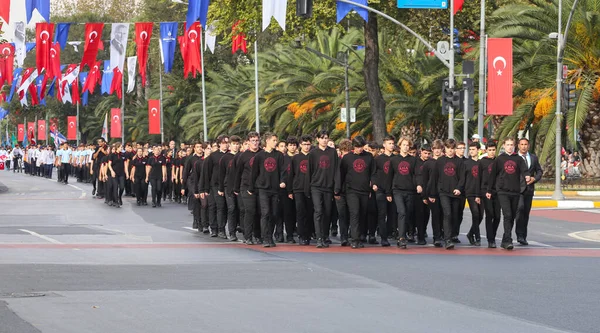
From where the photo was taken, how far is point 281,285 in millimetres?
13203

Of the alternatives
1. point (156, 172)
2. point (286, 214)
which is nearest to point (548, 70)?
point (156, 172)

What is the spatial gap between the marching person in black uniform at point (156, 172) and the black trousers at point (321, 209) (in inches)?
533

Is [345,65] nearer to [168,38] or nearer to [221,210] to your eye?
[168,38]

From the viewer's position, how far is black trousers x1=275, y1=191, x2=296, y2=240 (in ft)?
65.6

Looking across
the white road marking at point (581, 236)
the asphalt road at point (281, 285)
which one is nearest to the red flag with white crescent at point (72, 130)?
the asphalt road at point (281, 285)

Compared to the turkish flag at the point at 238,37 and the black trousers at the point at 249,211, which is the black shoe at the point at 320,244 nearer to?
the black trousers at the point at 249,211

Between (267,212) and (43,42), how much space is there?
3155 centimetres

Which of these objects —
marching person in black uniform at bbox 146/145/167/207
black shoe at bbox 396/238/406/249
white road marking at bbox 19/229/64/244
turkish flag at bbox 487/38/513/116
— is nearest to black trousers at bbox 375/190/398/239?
black shoe at bbox 396/238/406/249

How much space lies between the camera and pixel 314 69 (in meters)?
53.1

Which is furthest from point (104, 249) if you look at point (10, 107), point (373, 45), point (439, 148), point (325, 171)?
point (10, 107)

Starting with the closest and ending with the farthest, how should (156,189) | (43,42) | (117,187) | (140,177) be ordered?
(117,187) < (156,189) < (140,177) < (43,42)

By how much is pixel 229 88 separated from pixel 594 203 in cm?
3800

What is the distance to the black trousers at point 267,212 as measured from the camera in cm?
1902

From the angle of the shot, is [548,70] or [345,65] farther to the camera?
[345,65]
